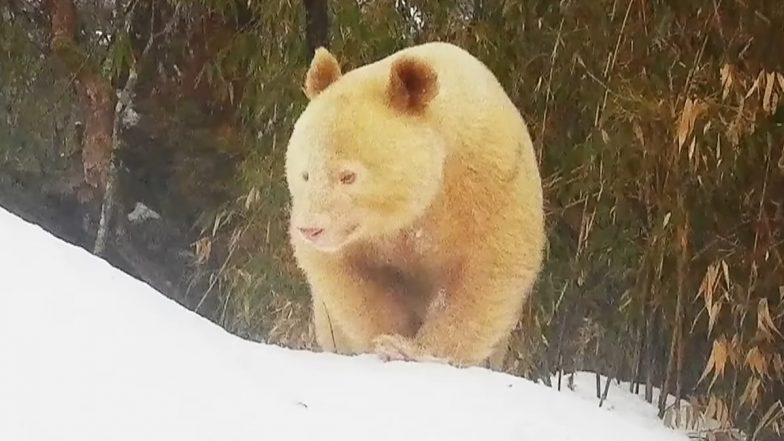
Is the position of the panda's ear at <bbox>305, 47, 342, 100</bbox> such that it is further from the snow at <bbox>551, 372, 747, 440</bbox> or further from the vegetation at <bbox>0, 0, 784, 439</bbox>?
the snow at <bbox>551, 372, 747, 440</bbox>

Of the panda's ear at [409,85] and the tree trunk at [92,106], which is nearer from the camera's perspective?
the panda's ear at [409,85]

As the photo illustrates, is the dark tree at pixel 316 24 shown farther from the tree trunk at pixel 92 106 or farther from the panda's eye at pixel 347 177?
the panda's eye at pixel 347 177

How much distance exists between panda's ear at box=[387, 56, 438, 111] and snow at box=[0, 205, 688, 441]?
44 centimetres

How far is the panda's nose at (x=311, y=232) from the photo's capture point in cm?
169

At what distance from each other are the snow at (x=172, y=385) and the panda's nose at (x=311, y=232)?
214 millimetres

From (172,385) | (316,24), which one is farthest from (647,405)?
(172,385)

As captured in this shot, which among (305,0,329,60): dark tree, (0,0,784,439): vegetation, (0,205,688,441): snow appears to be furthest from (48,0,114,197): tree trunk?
(0,205,688,441): snow

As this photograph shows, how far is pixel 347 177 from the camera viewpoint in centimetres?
168

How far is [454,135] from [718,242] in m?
0.76

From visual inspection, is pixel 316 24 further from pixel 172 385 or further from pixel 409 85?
pixel 172 385

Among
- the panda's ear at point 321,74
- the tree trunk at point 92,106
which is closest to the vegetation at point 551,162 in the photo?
the tree trunk at point 92,106

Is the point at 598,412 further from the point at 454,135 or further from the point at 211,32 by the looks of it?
the point at 211,32

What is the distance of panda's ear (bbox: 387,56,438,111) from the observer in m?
1.74

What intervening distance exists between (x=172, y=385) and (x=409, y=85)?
0.77 metres
